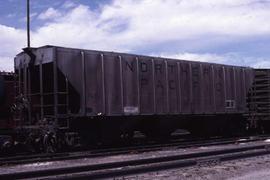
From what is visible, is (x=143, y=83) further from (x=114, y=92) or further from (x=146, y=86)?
(x=114, y=92)

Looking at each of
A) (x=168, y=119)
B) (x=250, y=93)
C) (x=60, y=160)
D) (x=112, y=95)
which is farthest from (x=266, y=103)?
(x=60, y=160)

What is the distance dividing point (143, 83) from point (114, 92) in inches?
64.3

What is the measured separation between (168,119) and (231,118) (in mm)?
5009

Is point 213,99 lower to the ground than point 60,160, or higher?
higher

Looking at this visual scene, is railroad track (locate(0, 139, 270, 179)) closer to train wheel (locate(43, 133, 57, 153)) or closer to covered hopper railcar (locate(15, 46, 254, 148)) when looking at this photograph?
train wheel (locate(43, 133, 57, 153))

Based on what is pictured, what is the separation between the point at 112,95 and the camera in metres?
18.4

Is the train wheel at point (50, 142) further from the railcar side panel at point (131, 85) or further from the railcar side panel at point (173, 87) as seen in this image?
the railcar side panel at point (173, 87)

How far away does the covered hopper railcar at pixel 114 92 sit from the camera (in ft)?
56.3

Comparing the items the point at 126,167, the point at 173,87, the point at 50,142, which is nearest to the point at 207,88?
the point at 173,87

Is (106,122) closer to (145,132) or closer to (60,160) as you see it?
(145,132)

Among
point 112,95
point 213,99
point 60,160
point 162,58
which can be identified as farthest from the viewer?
point 213,99

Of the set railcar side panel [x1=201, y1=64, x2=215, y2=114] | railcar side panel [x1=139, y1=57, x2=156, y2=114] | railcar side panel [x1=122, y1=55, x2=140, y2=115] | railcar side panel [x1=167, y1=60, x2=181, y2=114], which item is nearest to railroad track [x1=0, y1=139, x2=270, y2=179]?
Answer: railcar side panel [x1=122, y1=55, x2=140, y2=115]

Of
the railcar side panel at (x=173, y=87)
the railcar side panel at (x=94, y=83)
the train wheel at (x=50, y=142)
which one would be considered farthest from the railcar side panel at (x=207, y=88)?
the train wheel at (x=50, y=142)

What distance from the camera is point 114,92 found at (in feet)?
60.5
